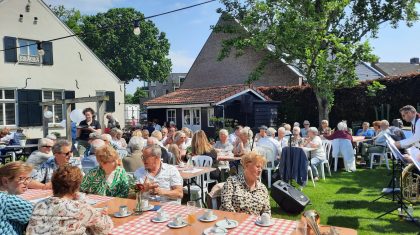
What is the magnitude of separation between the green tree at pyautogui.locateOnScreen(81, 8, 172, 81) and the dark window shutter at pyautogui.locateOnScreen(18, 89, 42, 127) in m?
20.4

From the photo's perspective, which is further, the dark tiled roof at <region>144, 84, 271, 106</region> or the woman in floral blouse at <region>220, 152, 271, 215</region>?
the dark tiled roof at <region>144, 84, 271, 106</region>

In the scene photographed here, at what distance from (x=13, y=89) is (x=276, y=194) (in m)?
14.8

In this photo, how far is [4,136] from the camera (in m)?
12.8

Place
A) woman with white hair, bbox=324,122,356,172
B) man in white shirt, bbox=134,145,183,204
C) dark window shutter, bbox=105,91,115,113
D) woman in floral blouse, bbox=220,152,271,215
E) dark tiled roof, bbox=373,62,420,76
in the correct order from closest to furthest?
woman in floral blouse, bbox=220,152,271,215 → man in white shirt, bbox=134,145,183,204 → woman with white hair, bbox=324,122,356,172 → dark window shutter, bbox=105,91,115,113 → dark tiled roof, bbox=373,62,420,76

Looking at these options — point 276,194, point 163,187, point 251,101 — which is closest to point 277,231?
point 163,187

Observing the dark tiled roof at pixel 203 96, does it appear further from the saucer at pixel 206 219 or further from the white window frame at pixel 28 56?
the saucer at pixel 206 219

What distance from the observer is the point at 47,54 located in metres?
17.6

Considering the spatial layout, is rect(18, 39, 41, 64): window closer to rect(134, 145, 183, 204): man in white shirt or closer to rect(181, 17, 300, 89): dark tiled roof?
rect(181, 17, 300, 89): dark tiled roof

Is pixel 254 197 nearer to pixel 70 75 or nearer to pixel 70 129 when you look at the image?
pixel 70 129

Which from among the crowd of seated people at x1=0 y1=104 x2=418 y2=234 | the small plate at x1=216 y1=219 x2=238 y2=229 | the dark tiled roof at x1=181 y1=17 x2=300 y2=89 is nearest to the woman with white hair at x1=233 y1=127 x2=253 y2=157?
the crowd of seated people at x1=0 y1=104 x2=418 y2=234

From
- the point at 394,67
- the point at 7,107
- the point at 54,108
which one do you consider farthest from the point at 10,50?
the point at 394,67

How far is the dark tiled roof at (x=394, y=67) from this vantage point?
3828 cm

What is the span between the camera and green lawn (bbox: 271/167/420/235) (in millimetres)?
4949

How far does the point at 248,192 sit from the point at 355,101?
15.0m
